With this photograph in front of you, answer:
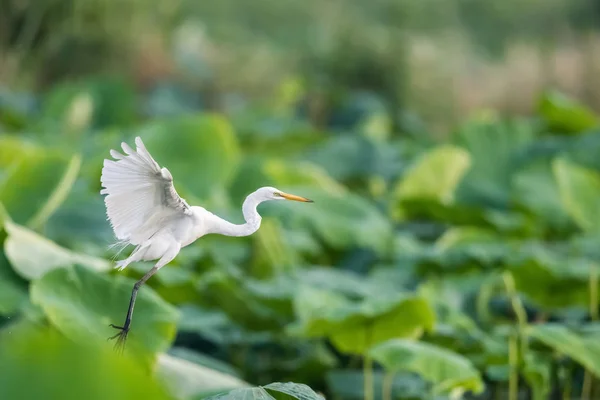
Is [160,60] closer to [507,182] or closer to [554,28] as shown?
[554,28]

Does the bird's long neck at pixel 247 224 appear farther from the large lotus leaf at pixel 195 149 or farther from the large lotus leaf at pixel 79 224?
the large lotus leaf at pixel 195 149

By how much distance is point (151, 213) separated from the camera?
1.86 ft

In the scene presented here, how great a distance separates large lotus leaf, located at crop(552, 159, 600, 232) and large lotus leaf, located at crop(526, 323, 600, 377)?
1.22 metres

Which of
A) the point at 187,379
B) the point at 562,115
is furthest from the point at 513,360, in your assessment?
the point at 562,115

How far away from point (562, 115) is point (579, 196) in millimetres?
958

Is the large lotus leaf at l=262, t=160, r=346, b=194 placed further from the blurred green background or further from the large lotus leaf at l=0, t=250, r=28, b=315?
the large lotus leaf at l=0, t=250, r=28, b=315

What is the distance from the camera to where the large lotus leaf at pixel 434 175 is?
9.64ft

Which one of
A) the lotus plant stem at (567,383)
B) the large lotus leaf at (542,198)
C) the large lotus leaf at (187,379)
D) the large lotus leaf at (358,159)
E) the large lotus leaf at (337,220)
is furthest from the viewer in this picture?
the large lotus leaf at (358,159)

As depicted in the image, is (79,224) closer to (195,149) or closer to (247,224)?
(195,149)

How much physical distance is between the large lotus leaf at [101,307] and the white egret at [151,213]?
0.42 meters

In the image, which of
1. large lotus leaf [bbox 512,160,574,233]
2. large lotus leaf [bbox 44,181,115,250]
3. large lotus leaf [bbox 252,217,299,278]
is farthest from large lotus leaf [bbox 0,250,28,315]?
large lotus leaf [bbox 512,160,574,233]

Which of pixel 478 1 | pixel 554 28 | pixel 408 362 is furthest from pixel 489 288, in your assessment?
pixel 478 1

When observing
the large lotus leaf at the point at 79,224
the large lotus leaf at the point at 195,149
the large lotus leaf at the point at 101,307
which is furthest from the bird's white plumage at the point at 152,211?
the large lotus leaf at the point at 195,149

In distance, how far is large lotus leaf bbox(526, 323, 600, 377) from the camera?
1479mm
